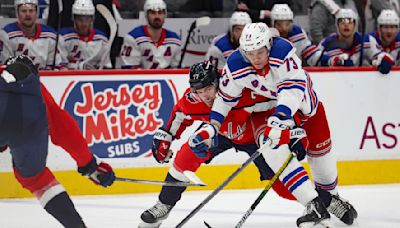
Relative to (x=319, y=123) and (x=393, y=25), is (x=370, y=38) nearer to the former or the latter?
(x=393, y=25)

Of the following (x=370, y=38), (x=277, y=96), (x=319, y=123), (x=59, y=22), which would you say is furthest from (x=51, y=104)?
(x=370, y=38)

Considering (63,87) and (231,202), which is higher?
(63,87)

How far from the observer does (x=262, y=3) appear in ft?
25.5

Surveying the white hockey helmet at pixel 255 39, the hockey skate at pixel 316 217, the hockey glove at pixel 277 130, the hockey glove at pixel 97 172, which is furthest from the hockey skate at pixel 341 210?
the hockey glove at pixel 97 172

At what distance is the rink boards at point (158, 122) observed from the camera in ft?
21.2

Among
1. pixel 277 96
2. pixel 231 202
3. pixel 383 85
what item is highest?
pixel 277 96

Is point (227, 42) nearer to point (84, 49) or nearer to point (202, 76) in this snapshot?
point (84, 49)

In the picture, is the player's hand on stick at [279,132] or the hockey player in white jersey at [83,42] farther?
the hockey player in white jersey at [83,42]

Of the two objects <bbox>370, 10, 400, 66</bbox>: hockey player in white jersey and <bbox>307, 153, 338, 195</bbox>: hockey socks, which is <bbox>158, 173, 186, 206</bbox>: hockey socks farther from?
<bbox>370, 10, 400, 66</bbox>: hockey player in white jersey

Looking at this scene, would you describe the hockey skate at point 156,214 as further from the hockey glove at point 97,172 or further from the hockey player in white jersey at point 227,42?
the hockey player in white jersey at point 227,42

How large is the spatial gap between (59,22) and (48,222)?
1.88 meters

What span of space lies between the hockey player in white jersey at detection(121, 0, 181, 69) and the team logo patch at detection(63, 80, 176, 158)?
65 cm

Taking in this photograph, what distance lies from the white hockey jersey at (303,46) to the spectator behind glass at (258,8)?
0.26 meters

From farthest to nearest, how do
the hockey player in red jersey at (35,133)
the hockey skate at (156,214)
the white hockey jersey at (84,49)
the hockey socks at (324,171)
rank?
the white hockey jersey at (84,49) → the hockey socks at (324,171) → the hockey skate at (156,214) → the hockey player in red jersey at (35,133)
